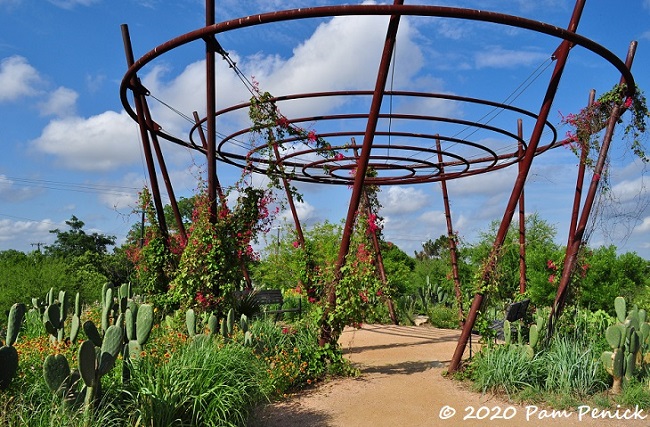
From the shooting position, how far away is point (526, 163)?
20.1 ft

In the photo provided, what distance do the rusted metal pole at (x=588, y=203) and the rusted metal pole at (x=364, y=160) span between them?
8.93ft

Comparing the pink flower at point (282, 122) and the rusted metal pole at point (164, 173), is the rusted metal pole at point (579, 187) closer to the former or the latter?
the pink flower at point (282, 122)

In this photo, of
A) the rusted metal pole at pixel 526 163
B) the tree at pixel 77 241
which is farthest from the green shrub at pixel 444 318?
the tree at pixel 77 241

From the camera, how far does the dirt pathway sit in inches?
188

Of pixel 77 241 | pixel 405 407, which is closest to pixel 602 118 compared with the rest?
pixel 405 407

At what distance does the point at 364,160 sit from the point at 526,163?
1.81 metres

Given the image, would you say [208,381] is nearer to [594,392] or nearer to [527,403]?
[527,403]

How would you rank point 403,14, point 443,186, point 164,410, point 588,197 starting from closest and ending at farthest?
point 164,410
point 403,14
point 588,197
point 443,186

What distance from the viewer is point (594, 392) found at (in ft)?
17.7

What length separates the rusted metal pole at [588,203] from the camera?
6.91 meters

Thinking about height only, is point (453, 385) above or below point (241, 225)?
below

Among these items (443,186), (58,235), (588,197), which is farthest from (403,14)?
(58,235)

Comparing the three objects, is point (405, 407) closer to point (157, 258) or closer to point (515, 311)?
point (515, 311)

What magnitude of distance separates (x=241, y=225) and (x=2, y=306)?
18.5ft
